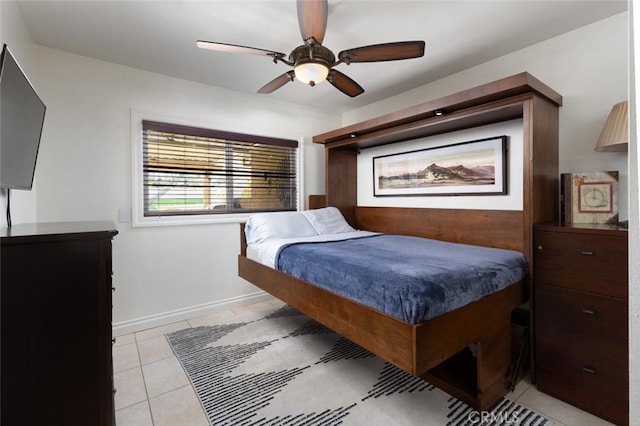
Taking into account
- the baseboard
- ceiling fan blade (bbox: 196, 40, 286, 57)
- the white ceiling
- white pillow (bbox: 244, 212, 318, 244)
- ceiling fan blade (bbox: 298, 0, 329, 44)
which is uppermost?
the white ceiling

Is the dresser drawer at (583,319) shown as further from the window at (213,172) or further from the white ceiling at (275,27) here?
the window at (213,172)

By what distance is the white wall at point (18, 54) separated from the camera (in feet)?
5.27

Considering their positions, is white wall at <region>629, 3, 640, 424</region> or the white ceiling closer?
white wall at <region>629, 3, 640, 424</region>

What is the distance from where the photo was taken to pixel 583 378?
1.71 meters

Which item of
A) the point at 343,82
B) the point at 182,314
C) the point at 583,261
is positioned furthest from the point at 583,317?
the point at 182,314

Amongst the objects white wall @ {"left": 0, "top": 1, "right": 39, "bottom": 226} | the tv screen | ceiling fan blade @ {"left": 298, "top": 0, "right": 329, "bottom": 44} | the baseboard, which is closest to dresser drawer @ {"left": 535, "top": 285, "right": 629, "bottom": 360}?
ceiling fan blade @ {"left": 298, "top": 0, "right": 329, "bottom": 44}

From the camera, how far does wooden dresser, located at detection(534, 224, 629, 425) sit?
1.60m

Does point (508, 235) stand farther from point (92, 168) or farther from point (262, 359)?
point (92, 168)

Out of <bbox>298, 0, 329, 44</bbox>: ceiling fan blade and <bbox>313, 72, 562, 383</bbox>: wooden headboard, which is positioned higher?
<bbox>298, 0, 329, 44</bbox>: ceiling fan blade

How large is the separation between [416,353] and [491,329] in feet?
2.19

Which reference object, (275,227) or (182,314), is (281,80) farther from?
(182,314)

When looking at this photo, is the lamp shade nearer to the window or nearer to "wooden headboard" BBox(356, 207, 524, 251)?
"wooden headboard" BBox(356, 207, 524, 251)

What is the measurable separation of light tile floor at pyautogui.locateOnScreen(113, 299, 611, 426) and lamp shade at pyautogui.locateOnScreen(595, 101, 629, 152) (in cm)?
155

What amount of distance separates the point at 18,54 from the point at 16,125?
1.09 m
